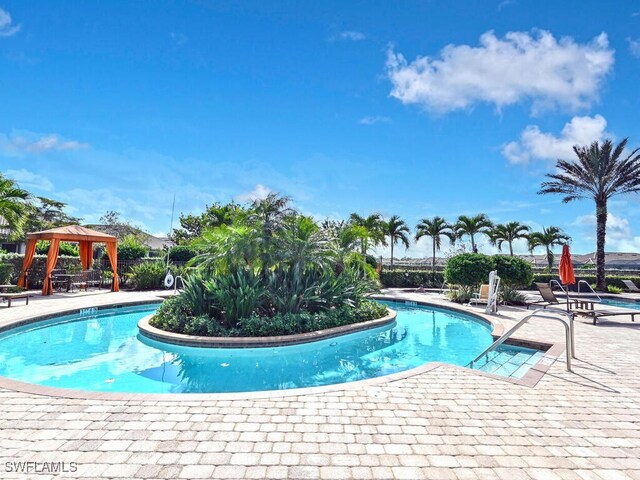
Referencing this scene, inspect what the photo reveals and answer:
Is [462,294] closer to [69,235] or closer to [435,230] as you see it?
[435,230]

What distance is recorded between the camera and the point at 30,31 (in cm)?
1103

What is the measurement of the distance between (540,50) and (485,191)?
19.4 metres

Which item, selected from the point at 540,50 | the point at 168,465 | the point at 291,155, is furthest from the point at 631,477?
the point at 291,155

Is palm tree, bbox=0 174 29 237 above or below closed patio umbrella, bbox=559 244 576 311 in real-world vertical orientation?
above

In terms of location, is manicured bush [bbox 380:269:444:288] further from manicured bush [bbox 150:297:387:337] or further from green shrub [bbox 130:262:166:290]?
manicured bush [bbox 150:297:387:337]

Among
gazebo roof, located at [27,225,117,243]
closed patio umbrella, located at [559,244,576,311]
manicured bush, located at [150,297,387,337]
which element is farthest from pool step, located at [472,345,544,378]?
gazebo roof, located at [27,225,117,243]

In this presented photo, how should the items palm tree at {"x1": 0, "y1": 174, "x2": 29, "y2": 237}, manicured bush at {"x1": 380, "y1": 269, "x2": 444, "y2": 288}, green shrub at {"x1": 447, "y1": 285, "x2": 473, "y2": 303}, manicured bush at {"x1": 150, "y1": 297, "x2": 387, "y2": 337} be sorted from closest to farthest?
manicured bush at {"x1": 150, "y1": 297, "x2": 387, "y2": 337}
palm tree at {"x1": 0, "y1": 174, "x2": 29, "y2": 237}
green shrub at {"x1": 447, "y1": 285, "x2": 473, "y2": 303}
manicured bush at {"x1": 380, "y1": 269, "x2": 444, "y2": 288}

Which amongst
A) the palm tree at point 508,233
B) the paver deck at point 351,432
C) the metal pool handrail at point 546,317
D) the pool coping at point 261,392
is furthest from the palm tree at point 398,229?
the paver deck at point 351,432

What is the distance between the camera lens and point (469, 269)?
1583 cm

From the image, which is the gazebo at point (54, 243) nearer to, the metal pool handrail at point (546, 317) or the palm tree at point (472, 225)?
the metal pool handrail at point (546, 317)

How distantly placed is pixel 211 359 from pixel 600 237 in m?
25.8

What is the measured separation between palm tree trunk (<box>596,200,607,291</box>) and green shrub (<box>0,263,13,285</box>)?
32590 mm

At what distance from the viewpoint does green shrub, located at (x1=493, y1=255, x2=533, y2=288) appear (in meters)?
15.4

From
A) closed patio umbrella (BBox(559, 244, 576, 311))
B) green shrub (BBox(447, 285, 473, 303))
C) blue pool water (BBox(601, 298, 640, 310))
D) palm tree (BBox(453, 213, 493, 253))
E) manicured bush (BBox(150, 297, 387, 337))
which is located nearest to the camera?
manicured bush (BBox(150, 297, 387, 337))
